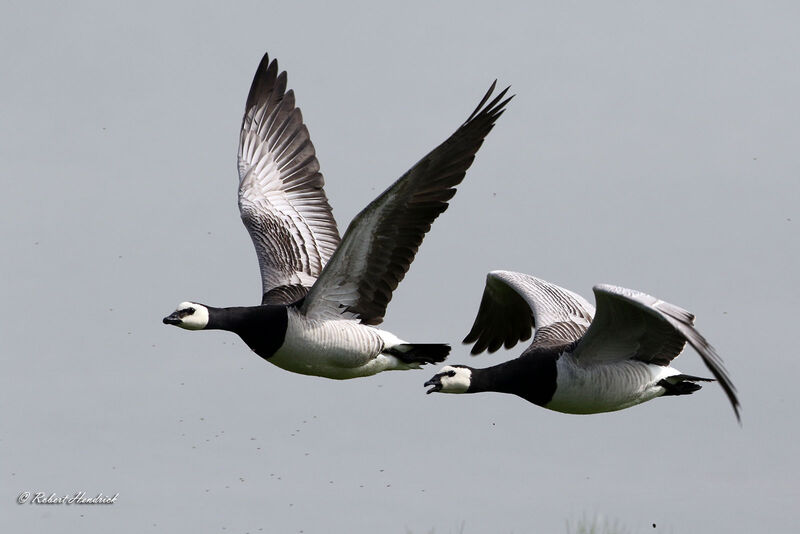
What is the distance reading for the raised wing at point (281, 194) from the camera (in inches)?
732

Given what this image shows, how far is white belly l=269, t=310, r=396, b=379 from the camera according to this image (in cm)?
1648

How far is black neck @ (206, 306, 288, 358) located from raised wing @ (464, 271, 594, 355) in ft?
9.83

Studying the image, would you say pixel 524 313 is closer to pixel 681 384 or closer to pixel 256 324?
pixel 681 384

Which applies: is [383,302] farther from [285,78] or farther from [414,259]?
[285,78]

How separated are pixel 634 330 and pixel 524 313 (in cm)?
365

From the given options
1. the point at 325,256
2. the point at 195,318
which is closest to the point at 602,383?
the point at 325,256

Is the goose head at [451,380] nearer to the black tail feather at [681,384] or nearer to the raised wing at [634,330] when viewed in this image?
the raised wing at [634,330]

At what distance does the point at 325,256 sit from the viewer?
746 inches

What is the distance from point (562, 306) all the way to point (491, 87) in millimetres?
4185

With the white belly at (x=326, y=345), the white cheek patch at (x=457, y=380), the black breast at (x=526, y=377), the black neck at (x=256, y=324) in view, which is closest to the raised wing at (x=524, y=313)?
the black breast at (x=526, y=377)

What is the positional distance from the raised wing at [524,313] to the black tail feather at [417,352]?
1.16 meters

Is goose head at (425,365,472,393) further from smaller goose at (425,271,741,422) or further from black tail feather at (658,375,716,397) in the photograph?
black tail feather at (658,375,716,397)

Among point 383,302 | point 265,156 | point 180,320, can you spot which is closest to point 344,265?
point 383,302

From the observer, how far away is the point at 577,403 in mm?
16141
